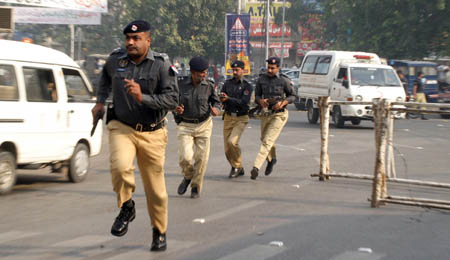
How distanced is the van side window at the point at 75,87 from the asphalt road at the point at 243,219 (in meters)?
1.27

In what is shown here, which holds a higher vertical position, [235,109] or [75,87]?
[75,87]

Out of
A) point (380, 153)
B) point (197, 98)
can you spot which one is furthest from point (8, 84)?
point (380, 153)

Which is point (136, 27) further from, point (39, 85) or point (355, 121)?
point (355, 121)

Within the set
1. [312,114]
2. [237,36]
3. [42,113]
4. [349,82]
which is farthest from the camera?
[237,36]

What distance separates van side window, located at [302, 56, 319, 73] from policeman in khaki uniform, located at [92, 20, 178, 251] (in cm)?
1883

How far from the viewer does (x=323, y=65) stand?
23.7 metres

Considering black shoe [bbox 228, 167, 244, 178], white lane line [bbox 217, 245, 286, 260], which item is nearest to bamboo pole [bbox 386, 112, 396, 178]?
black shoe [bbox 228, 167, 244, 178]

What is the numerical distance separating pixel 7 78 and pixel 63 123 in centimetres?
132

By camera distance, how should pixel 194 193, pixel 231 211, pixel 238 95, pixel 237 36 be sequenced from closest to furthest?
1. pixel 231 211
2. pixel 194 193
3. pixel 238 95
4. pixel 237 36

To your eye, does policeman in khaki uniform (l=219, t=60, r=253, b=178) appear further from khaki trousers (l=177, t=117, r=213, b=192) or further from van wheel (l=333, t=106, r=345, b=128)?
van wheel (l=333, t=106, r=345, b=128)

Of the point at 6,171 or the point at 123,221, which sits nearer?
the point at 123,221

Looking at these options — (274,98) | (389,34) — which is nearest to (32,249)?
(274,98)

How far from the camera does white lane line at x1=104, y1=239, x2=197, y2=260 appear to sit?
568 centimetres

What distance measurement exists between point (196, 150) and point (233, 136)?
156 cm
